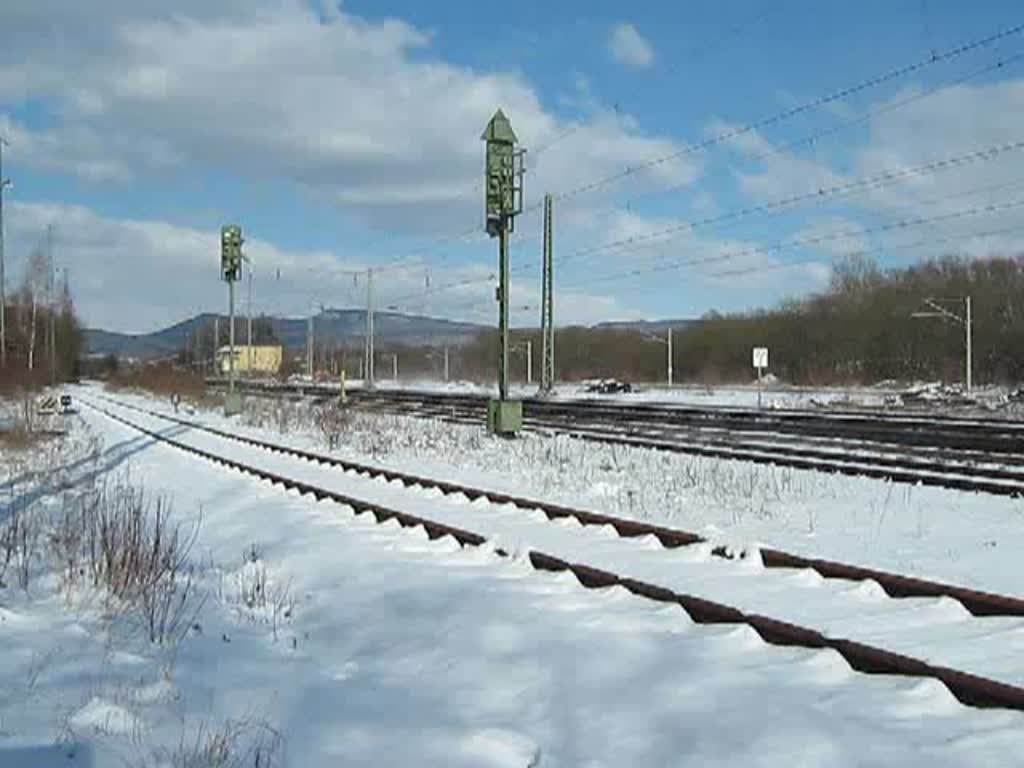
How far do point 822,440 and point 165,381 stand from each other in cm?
5332

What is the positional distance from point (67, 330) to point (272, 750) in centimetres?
10734

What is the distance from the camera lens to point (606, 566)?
973 centimetres

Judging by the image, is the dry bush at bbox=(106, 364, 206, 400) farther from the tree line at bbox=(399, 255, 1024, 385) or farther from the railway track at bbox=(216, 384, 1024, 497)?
the tree line at bbox=(399, 255, 1024, 385)

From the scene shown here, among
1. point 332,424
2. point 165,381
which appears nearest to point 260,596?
point 332,424

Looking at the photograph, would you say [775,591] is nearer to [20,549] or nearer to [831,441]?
[20,549]

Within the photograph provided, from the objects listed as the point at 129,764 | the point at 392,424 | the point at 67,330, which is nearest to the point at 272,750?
the point at 129,764

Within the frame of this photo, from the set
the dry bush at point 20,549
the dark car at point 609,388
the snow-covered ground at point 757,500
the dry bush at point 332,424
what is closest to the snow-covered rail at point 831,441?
the snow-covered ground at point 757,500

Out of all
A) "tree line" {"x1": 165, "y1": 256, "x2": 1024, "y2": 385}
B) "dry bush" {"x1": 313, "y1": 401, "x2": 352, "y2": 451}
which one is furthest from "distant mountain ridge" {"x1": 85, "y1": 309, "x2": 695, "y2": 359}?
"dry bush" {"x1": 313, "y1": 401, "x2": 352, "y2": 451}

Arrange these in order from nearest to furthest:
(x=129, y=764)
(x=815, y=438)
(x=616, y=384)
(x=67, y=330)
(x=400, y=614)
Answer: (x=129, y=764), (x=400, y=614), (x=815, y=438), (x=616, y=384), (x=67, y=330)

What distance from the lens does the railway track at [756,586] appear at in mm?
6234

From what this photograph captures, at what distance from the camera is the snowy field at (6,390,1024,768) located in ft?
16.2

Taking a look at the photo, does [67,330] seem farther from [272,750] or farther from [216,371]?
[272,750]

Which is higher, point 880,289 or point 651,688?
point 880,289

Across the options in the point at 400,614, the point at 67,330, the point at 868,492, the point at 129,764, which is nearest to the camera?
the point at 129,764
